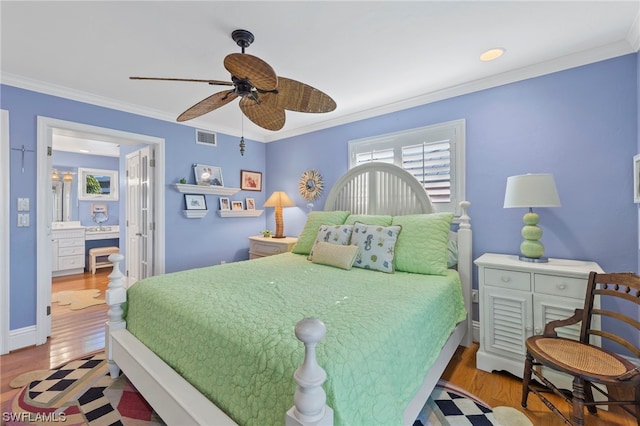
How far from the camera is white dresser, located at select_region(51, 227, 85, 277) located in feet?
16.8

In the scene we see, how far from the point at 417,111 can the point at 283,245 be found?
227 centimetres

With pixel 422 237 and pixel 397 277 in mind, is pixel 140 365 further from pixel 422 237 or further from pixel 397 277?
pixel 422 237

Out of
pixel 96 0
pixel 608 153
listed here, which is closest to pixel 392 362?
pixel 608 153

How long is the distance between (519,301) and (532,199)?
755mm

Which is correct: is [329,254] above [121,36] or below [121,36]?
below

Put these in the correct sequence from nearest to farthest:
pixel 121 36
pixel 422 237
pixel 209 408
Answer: pixel 209 408 < pixel 121 36 < pixel 422 237

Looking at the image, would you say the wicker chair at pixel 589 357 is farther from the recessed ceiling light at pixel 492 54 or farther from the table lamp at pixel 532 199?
the recessed ceiling light at pixel 492 54

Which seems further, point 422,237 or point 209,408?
point 422,237

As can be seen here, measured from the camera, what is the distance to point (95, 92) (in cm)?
295

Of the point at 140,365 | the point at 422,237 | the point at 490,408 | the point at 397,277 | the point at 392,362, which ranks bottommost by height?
the point at 490,408

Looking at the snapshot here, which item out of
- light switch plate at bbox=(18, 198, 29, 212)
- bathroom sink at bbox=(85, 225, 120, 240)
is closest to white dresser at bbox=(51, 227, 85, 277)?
bathroom sink at bbox=(85, 225, 120, 240)

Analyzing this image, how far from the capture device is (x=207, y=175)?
4.02m

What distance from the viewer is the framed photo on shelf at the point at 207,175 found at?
3.93 metres

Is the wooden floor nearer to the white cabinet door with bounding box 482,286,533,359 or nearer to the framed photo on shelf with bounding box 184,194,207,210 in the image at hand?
the white cabinet door with bounding box 482,286,533,359
